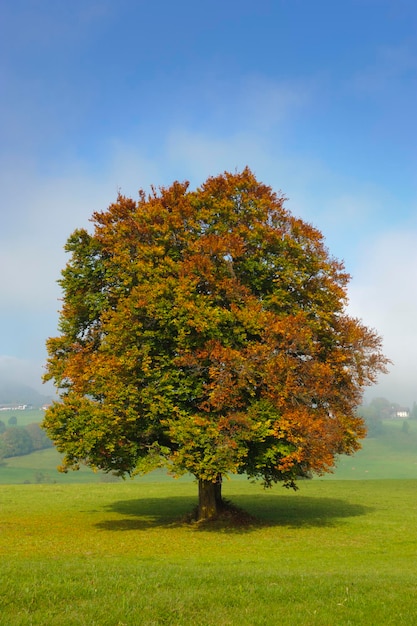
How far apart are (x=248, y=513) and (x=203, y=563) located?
13901 millimetres

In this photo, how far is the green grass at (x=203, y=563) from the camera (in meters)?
12.0

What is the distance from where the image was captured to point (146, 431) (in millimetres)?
27688

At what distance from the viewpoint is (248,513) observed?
3272 cm

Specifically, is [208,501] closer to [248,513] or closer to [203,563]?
[248,513]

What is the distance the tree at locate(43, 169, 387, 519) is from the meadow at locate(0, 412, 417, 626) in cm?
334

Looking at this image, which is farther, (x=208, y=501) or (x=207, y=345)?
(x=208, y=501)

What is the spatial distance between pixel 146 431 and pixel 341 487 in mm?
37484

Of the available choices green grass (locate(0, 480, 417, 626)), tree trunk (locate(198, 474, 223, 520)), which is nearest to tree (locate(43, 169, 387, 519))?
tree trunk (locate(198, 474, 223, 520))

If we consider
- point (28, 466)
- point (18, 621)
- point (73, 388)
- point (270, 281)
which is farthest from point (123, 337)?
point (28, 466)

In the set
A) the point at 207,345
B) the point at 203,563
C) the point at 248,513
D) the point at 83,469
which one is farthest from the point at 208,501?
the point at 83,469

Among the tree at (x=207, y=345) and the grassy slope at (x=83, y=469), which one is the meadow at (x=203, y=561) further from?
the grassy slope at (x=83, y=469)

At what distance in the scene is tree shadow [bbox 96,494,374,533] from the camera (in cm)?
2994

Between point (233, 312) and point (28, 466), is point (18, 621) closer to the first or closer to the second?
point (233, 312)

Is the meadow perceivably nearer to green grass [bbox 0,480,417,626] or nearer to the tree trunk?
green grass [bbox 0,480,417,626]
